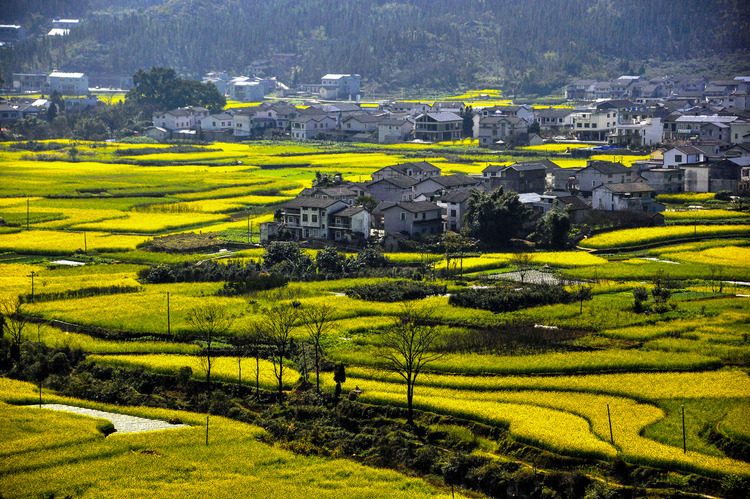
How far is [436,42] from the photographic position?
12156 cm

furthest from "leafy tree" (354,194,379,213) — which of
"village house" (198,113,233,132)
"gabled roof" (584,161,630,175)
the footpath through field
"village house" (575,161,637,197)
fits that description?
"village house" (198,113,233,132)

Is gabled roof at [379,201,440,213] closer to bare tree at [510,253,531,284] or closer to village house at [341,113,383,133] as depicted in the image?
bare tree at [510,253,531,284]

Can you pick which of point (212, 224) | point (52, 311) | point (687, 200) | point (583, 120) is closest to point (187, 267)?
point (52, 311)

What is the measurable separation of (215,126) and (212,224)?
3969 centimetres

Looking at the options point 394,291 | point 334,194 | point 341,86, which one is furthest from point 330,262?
point 341,86

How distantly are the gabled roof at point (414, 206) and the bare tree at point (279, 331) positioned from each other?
39.7ft

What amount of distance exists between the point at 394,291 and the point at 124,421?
11.9 m

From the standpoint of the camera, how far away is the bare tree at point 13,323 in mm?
26391

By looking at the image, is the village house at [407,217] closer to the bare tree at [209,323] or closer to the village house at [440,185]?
the village house at [440,185]

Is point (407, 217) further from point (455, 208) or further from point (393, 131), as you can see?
point (393, 131)

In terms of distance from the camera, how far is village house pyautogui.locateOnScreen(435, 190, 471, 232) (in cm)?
4241

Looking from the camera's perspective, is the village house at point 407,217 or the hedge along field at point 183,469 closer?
the hedge along field at point 183,469

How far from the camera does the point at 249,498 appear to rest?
17969 millimetres

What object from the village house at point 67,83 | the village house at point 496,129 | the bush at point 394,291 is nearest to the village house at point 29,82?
the village house at point 67,83
